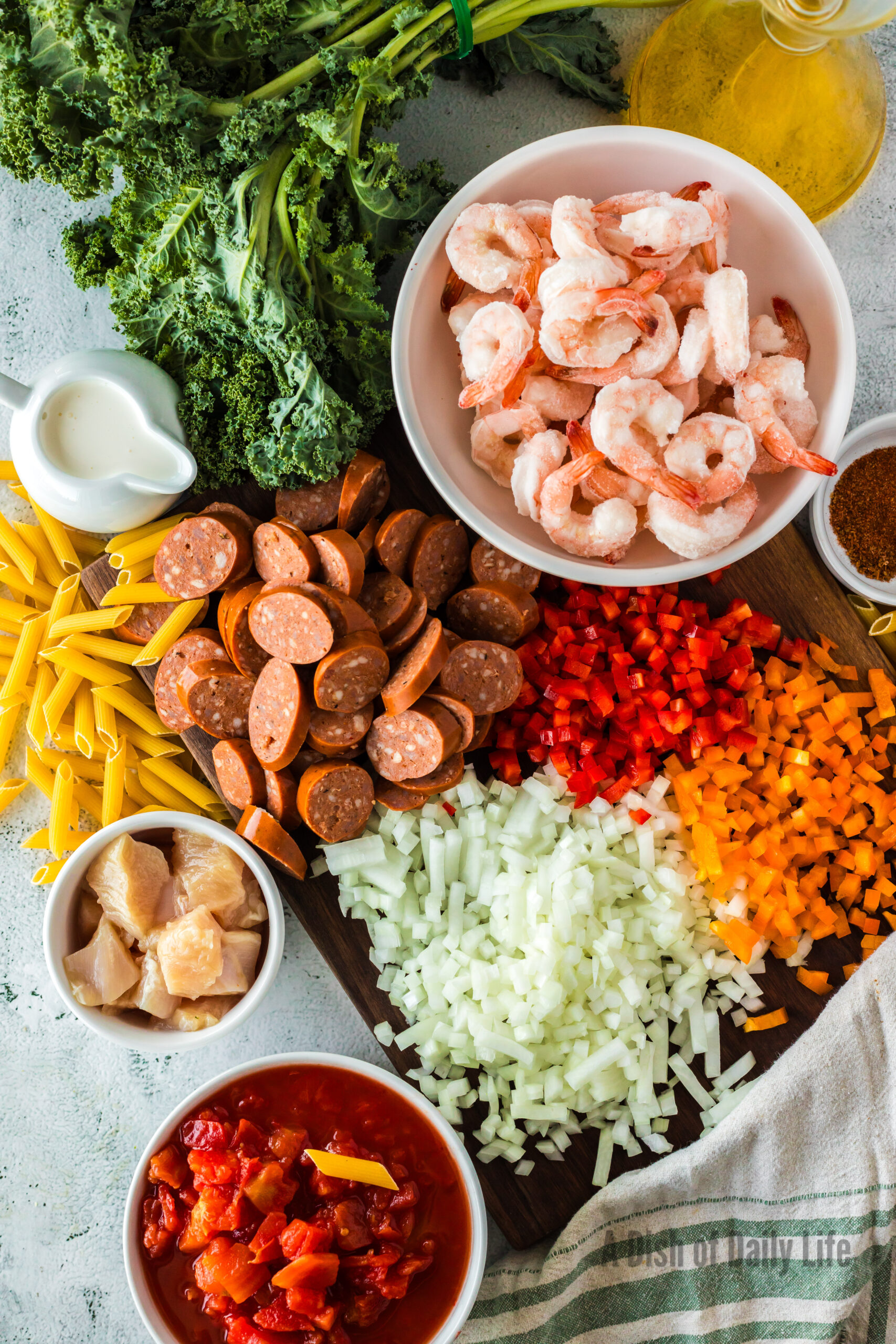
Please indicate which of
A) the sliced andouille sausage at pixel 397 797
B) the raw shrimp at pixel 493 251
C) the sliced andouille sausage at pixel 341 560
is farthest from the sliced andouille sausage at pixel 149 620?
the raw shrimp at pixel 493 251

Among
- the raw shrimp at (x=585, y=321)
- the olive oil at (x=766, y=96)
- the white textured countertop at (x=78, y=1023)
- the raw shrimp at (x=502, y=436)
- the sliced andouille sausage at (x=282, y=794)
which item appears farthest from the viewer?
the white textured countertop at (x=78, y=1023)

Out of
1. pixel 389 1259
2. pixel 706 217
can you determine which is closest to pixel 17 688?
pixel 389 1259

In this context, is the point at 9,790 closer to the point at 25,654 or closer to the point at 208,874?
the point at 25,654

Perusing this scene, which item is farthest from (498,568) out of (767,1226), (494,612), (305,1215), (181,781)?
(767,1226)

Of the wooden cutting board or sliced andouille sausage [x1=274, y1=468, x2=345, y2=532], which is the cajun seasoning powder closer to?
the wooden cutting board

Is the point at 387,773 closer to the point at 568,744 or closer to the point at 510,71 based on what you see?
the point at 568,744

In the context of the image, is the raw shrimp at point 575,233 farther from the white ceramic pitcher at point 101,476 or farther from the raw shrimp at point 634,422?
the white ceramic pitcher at point 101,476
